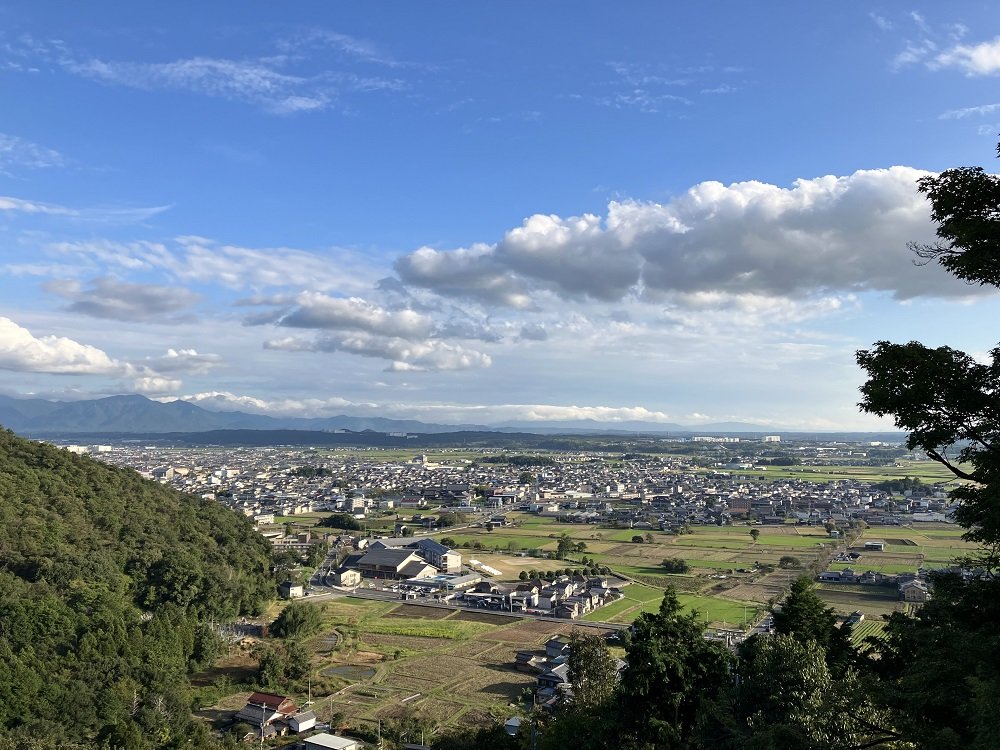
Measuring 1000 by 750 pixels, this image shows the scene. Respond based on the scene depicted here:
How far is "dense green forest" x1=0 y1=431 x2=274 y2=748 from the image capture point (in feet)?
58.0

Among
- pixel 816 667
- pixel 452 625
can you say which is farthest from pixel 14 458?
pixel 816 667

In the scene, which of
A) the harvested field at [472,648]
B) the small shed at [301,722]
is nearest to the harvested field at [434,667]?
the harvested field at [472,648]

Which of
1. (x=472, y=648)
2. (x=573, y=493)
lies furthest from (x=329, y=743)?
(x=573, y=493)

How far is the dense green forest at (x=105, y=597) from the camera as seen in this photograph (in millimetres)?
17672

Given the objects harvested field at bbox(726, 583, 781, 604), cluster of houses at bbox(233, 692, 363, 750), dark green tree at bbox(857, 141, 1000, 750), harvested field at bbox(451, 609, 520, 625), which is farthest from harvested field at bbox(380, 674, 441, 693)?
dark green tree at bbox(857, 141, 1000, 750)

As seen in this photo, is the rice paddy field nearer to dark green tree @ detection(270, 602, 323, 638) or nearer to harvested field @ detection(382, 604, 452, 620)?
harvested field @ detection(382, 604, 452, 620)

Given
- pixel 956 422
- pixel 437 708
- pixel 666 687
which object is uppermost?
pixel 956 422

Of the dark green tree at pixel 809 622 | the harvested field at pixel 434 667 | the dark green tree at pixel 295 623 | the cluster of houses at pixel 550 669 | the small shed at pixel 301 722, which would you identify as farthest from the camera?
the dark green tree at pixel 295 623

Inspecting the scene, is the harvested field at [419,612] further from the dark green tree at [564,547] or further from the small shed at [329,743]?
the small shed at [329,743]

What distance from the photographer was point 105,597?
2219 cm

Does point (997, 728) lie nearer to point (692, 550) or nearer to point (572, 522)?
point (692, 550)

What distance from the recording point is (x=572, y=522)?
59.3m

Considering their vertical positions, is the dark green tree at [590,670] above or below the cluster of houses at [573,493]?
above

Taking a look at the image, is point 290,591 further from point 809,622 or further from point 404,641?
point 809,622
